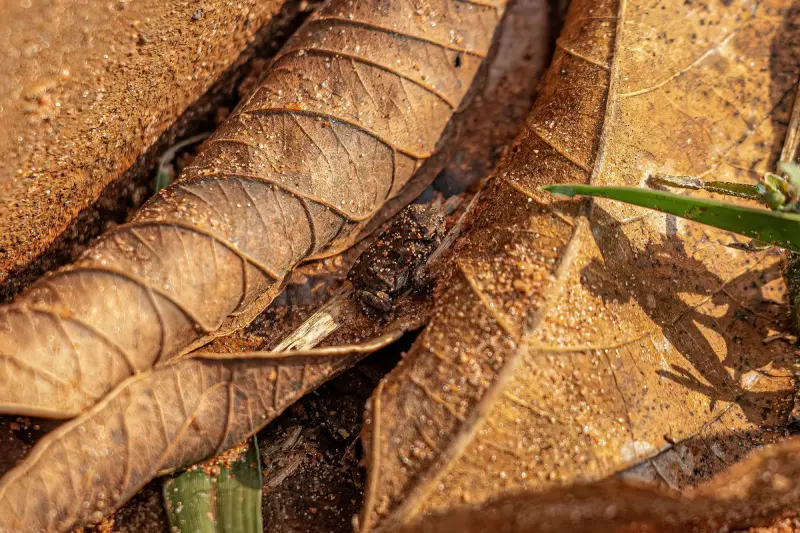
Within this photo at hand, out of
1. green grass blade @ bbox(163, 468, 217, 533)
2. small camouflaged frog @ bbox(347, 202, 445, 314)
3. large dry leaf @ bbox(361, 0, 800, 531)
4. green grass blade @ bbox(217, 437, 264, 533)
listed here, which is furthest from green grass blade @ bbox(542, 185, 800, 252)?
green grass blade @ bbox(163, 468, 217, 533)

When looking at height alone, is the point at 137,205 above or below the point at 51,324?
above

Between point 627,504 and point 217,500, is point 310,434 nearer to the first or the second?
point 217,500

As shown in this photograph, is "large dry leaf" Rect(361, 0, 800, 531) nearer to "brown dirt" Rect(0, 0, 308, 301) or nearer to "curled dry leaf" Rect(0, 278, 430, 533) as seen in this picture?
"curled dry leaf" Rect(0, 278, 430, 533)

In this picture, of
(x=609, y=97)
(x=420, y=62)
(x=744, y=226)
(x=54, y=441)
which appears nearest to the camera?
(x=54, y=441)

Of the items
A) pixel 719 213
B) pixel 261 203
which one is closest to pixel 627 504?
pixel 719 213

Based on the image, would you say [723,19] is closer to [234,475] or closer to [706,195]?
[706,195]

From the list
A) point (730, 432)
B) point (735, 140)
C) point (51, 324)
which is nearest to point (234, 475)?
point (51, 324)

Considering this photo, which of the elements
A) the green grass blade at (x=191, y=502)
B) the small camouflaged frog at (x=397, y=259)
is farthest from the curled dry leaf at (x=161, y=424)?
the small camouflaged frog at (x=397, y=259)
